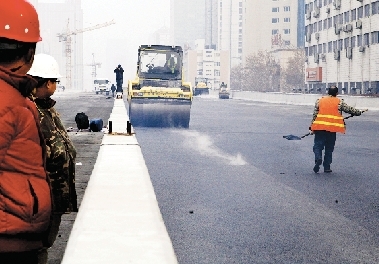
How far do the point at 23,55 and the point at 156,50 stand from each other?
27.7 m

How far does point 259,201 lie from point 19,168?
684cm

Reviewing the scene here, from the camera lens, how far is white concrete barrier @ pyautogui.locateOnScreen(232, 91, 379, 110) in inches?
1836

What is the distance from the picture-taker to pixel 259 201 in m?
9.06

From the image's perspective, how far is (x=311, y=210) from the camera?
27.7 feet

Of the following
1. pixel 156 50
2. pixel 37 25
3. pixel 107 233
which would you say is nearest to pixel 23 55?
pixel 37 25

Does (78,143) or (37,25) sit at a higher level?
(37,25)

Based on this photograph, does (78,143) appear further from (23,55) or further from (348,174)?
(23,55)

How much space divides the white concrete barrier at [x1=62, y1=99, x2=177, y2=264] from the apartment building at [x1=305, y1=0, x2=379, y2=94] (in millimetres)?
66456

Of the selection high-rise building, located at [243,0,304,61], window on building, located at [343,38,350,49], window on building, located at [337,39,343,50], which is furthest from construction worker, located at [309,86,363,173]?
high-rise building, located at [243,0,304,61]

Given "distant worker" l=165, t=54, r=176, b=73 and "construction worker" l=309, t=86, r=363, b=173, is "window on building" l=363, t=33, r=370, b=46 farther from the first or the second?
"construction worker" l=309, t=86, r=363, b=173

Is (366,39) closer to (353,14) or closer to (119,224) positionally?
(353,14)

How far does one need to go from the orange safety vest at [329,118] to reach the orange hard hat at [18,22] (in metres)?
10.7

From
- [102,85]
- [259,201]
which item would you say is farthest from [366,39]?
[259,201]

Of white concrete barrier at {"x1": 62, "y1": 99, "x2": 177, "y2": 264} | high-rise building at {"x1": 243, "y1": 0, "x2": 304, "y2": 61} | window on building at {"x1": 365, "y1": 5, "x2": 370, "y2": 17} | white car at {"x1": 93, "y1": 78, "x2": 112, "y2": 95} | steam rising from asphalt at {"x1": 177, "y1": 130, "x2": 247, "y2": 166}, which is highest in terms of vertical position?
high-rise building at {"x1": 243, "y1": 0, "x2": 304, "y2": 61}
